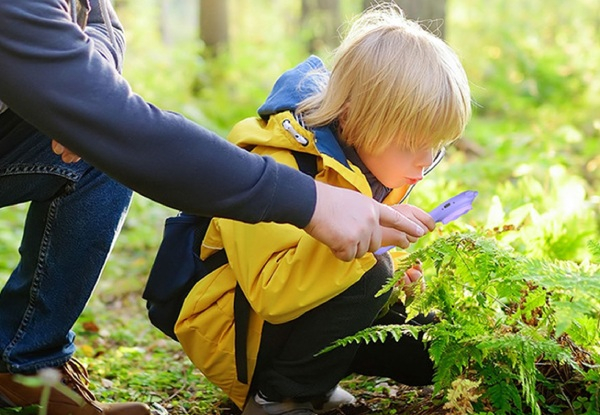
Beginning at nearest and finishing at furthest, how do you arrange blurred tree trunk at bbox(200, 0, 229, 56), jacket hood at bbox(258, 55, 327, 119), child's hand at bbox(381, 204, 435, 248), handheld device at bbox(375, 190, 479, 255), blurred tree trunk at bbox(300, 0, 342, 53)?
1. child's hand at bbox(381, 204, 435, 248)
2. handheld device at bbox(375, 190, 479, 255)
3. jacket hood at bbox(258, 55, 327, 119)
4. blurred tree trunk at bbox(200, 0, 229, 56)
5. blurred tree trunk at bbox(300, 0, 342, 53)

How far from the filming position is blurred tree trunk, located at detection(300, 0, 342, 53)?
13688 mm

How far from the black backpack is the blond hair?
0.19 meters

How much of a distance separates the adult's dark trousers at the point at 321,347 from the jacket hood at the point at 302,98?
0.39m

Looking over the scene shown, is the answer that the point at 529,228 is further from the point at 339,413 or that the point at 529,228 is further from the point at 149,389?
the point at 149,389

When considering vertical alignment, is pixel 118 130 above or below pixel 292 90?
above

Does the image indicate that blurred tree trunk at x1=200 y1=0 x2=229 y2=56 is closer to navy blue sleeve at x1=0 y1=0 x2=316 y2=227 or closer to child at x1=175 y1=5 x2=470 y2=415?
child at x1=175 y1=5 x2=470 y2=415

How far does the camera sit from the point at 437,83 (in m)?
2.62

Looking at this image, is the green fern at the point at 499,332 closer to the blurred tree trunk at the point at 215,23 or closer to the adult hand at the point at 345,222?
the adult hand at the point at 345,222

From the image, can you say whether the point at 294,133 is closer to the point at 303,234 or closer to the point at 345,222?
the point at 303,234

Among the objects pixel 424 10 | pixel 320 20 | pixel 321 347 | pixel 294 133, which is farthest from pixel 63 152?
pixel 320 20

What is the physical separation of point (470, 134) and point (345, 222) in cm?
747

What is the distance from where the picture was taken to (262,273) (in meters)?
2.45

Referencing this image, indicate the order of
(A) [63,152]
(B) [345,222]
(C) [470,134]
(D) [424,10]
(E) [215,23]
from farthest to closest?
(E) [215,23] → (C) [470,134] → (D) [424,10] → (A) [63,152] → (B) [345,222]

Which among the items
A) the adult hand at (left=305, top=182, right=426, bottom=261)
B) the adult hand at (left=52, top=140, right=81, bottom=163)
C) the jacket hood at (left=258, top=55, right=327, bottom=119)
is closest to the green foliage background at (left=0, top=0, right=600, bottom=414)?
the jacket hood at (left=258, top=55, right=327, bottom=119)
